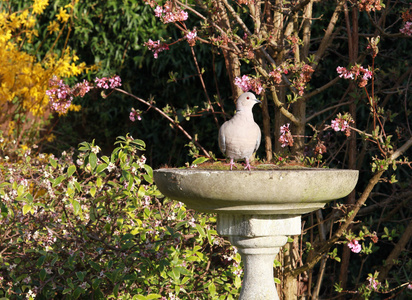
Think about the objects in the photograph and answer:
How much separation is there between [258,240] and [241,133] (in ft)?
1.89

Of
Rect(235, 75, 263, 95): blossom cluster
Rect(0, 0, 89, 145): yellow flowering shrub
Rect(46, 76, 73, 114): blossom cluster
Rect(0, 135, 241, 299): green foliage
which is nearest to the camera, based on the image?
Rect(0, 135, 241, 299): green foliage

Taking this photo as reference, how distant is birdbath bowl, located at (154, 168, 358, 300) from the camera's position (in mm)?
2668

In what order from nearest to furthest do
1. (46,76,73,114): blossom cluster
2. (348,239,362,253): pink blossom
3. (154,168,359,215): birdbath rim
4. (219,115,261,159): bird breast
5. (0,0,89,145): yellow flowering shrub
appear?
(154,168,359,215): birdbath rim → (219,115,261,159): bird breast → (348,239,362,253): pink blossom → (46,76,73,114): blossom cluster → (0,0,89,145): yellow flowering shrub

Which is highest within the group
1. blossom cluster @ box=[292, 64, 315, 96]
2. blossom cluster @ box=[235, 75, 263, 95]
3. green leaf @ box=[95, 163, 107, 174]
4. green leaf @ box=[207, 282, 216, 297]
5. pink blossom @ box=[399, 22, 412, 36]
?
pink blossom @ box=[399, 22, 412, 36]

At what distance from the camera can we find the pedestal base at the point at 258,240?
118 inches

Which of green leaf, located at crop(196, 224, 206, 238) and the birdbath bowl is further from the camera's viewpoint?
green leaf, located at crop(196, 224, 206, 238)

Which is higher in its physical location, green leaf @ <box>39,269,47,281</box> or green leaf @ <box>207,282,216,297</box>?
green leaf @ <box>39,269,47,281</box>

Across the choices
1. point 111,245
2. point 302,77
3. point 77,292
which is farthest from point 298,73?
point 77,292

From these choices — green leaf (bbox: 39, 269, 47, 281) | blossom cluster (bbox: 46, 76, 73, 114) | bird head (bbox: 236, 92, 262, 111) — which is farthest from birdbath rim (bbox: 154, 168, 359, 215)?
blossom cluster (bbox: 46, 76, 73, 114)

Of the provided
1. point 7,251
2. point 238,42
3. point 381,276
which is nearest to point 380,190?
point 381,276

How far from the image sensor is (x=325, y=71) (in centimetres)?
550

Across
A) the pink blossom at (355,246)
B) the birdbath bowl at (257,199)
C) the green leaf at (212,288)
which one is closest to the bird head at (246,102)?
the birdbath bowl at (257,199)

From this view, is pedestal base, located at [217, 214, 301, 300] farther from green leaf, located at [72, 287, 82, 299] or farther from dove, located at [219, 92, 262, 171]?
green leaf, located at [72, 287, 82, 299]

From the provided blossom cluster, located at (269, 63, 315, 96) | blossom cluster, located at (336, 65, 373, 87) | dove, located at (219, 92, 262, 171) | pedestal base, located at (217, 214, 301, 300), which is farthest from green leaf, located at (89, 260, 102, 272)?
blossom cluster, located at (336, 65, 373, 87)
